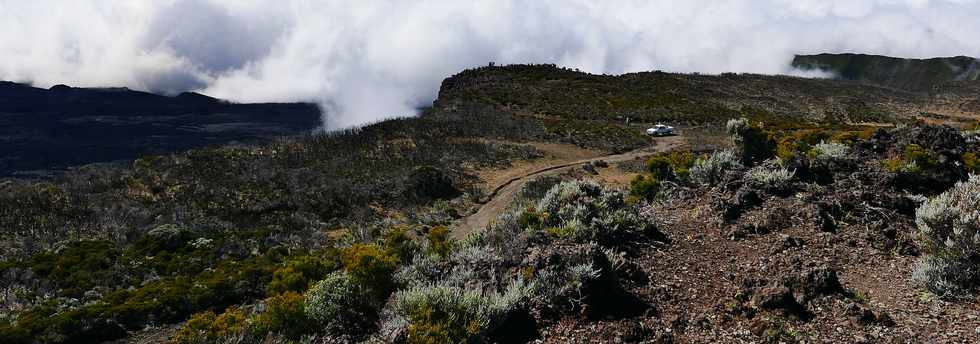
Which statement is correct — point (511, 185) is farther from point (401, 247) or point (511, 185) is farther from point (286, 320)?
point (286, 320)

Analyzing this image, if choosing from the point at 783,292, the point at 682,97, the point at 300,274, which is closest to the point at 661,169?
the point at 783,292

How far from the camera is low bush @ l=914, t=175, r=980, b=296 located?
6203 millimetres

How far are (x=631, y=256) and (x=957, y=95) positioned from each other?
3445 inches

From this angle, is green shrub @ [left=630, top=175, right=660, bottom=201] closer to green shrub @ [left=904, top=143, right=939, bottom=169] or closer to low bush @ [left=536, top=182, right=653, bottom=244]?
low bush @ [left=536, top=182, right=653, bottom=244]

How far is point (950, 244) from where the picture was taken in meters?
6.62

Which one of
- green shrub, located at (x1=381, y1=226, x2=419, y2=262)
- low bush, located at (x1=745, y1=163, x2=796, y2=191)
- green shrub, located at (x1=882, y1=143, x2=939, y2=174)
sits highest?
green shrub, located at (x1=882, y1=143, x2=939, y2=174)

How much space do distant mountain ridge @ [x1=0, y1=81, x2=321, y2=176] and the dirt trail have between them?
74839 millimetres

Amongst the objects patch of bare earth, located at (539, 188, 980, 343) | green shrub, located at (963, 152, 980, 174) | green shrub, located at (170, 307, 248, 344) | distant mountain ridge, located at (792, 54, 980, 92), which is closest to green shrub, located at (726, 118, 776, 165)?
green shrub, located at (963, 152, 980, 174)

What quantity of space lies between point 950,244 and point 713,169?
5877 mm

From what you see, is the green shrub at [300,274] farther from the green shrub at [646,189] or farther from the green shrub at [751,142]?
the green shrub at [751,142]

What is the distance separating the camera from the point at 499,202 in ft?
69.6

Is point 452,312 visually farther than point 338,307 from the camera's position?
No

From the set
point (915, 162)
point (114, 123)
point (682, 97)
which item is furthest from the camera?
point (114, 123)

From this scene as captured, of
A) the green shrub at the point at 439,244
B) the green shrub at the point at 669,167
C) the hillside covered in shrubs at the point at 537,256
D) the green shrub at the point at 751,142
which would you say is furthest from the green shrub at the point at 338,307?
the green shrub at the point at 751,142
